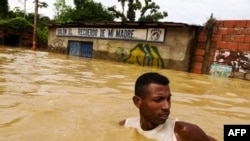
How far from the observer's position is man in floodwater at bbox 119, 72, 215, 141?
229cm

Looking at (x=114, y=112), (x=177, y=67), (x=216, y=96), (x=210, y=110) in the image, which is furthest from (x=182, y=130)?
(x=177, y=67)

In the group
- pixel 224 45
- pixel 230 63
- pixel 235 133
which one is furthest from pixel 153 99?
pixel 224 45

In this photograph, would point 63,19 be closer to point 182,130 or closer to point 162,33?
point 162,33

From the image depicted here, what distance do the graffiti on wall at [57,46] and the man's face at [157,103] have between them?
2074cm

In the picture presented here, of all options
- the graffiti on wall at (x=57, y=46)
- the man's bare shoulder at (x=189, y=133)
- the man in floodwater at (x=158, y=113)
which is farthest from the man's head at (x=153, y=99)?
the graffiti on wall at (x=57, y=46)

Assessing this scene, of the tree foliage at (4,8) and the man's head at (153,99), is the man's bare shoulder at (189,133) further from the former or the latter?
the tree foliage at (4,8)

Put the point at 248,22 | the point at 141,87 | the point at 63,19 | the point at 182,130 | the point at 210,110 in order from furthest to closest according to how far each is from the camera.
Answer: the point at 63,19 < the point at 248,22 < the point at 210,110 < the point at 141,87 < the point at 182,130

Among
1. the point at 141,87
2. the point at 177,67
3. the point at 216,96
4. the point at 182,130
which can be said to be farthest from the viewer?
the point at 177,67

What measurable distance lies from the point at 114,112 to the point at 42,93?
1433 mm

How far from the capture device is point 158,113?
244 centimetres

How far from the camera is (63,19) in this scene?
117ft

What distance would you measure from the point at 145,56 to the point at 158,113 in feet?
42.6

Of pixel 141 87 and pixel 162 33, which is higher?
pixel 162 33

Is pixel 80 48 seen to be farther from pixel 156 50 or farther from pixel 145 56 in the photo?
pixel 156 50
